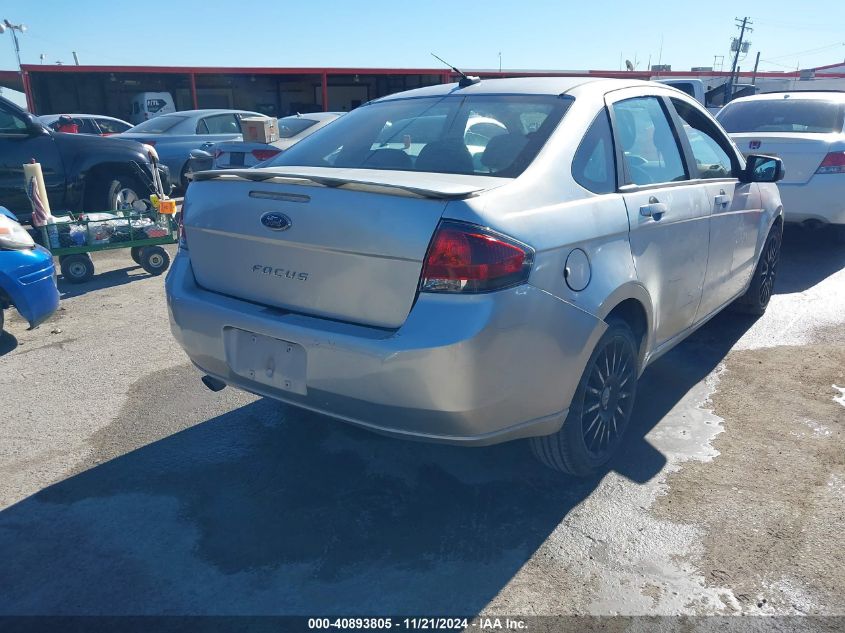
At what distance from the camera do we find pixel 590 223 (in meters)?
2.80

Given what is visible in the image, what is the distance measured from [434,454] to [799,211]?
549 centimetres

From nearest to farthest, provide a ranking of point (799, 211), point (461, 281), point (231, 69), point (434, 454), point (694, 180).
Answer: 1. point (461, 281)
2. point (434, 454)
3. point (694, 180)
4. point (799, 211)
5. point (231, 69)

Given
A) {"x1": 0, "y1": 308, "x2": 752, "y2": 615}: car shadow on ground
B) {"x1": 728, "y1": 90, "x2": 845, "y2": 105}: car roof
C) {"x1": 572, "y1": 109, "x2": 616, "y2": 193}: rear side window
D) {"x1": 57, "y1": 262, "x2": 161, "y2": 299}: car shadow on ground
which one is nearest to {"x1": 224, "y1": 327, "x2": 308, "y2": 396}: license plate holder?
{"x1": 0, "y1": 308, "x2": 752, "y2": 615}: car shadow on ground

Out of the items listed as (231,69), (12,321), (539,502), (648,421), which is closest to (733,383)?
(648,421)

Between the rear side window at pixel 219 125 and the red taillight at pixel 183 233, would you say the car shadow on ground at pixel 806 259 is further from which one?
the rear side window at pixel 219 125

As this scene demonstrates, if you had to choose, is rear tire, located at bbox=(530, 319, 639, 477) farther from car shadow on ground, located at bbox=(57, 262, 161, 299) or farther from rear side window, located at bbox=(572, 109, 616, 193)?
car shadow on ground, located at bbox=(57, 262, 161, 299)

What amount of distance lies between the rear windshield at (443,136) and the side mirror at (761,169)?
1.85 meters

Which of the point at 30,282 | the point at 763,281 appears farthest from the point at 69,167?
the point at 763,281

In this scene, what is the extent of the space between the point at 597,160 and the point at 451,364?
1.27m

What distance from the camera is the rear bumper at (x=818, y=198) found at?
6.89 meters

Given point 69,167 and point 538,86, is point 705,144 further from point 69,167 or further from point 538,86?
point 69,167

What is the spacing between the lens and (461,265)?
2385 millimetres

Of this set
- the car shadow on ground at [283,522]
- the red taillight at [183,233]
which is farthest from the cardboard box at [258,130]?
the red taillight at [183,233]

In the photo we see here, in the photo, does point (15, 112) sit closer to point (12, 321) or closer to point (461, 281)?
point (12, 321)
